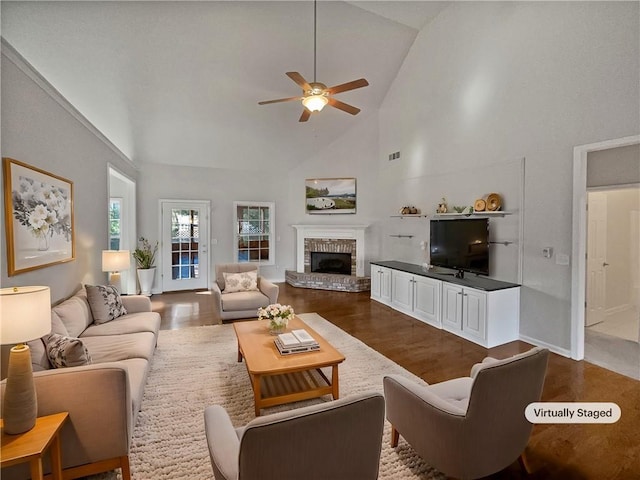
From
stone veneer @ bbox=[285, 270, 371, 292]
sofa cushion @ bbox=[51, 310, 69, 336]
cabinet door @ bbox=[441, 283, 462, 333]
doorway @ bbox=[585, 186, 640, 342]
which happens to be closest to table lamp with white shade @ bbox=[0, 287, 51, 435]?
sofa cushion @ bbox=[51, 310, 69, 336]

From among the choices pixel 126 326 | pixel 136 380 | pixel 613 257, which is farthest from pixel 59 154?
pixel 613 257

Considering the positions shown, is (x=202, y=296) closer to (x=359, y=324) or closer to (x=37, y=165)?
(x=359, y=324)

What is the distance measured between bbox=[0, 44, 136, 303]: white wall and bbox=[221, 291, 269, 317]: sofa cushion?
5.76 feet

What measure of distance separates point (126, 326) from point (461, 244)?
175 inches

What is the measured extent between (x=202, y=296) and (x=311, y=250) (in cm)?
274

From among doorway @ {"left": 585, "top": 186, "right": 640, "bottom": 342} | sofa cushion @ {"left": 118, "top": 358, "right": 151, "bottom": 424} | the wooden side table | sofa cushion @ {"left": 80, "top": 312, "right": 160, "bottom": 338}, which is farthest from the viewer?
doorway @ {"left": 585, "top": 186, "right": 640, "bottom": 342}

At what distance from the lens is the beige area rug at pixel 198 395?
2031mm

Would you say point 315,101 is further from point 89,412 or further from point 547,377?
point 547,377

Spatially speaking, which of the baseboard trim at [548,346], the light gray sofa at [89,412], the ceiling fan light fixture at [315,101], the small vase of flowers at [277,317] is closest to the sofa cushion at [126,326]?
the light gray sofa at [89,412]

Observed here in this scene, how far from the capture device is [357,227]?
752 centimetres

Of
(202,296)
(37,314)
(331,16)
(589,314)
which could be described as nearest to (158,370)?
(37,314)

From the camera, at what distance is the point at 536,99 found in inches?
154

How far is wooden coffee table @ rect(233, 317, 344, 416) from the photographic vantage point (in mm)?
2547

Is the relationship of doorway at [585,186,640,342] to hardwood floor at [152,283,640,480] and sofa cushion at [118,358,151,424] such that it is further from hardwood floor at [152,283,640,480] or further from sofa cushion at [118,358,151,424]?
sofa cushion at [118,358,151,424]
